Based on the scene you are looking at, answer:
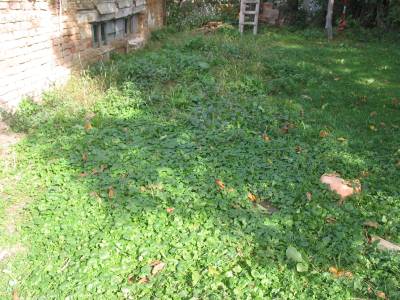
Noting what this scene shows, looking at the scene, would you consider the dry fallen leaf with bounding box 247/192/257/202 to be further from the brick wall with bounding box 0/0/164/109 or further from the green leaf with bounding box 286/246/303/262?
the brick wall with bounding box 0/0/164/109

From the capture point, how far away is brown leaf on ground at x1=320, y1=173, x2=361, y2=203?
165 inches

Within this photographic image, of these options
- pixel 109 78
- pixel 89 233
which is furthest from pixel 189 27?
pixel 89 233

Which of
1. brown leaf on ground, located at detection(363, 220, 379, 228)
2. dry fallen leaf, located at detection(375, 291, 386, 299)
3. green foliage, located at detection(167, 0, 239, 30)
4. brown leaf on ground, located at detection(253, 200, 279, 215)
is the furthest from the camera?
green foliage, located at detection(167, 0, 239, 30)

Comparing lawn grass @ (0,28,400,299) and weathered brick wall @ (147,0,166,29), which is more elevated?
weathered brick wall @ (147,0,166,29)

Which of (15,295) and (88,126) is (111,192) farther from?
(88,126)

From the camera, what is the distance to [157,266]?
128 inches

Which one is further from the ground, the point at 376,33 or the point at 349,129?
the point at 376,33

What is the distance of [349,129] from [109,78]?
14.6 feet

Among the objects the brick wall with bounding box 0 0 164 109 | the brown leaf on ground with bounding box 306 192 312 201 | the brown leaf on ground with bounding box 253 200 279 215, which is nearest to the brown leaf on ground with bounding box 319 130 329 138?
the brown leaf on ground with bounding box 306 192 312 201

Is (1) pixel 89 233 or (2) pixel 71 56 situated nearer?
(1) pixel 89 233

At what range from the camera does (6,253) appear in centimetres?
346

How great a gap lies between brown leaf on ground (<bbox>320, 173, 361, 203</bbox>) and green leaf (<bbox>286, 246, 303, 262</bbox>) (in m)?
1.07

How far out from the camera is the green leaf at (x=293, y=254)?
3.28m

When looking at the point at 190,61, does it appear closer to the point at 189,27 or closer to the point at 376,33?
the point at 189,27
